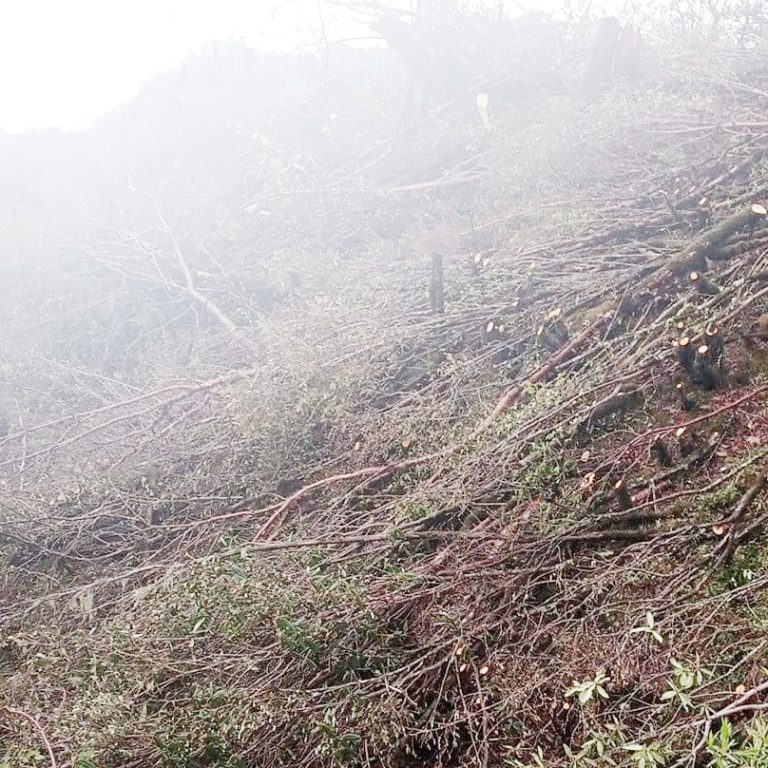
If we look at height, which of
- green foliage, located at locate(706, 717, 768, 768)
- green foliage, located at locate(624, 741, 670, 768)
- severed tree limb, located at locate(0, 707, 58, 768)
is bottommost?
severed tree limb, located at locate(0, 707, 58, 768)

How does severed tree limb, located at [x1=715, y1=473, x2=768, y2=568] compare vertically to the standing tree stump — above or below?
below

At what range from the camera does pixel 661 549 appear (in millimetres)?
2770

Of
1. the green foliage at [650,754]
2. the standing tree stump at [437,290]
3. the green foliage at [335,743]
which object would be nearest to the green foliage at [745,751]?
the green foliage at [650,754]

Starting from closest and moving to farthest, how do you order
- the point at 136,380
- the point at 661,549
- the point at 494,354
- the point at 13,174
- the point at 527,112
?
the point at 661,549, the point at 494,354, the point at 136,380, the point at 527,112, the point at 13,174

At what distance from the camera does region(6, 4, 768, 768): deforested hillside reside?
2.55m

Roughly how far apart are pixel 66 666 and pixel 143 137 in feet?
42.3

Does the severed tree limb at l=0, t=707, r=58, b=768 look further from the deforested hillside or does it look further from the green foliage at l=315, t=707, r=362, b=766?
the green foliage at l=315, t=707, r=362, b=766

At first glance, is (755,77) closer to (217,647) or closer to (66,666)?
(217,647)

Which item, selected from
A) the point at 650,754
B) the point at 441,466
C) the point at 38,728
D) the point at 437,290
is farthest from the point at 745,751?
the point at 437,290

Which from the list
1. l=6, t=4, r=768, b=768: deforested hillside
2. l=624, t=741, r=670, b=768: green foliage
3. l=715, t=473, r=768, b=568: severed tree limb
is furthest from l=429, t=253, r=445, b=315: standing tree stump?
l=624, t=741, r=670, b=768: green foliage

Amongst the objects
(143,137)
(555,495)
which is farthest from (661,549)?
(143,137)

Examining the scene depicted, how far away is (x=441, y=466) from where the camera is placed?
144 inches

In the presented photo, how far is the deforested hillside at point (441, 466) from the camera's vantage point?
2555 millimetres

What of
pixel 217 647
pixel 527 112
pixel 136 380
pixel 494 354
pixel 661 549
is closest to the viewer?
pixel 661 549
